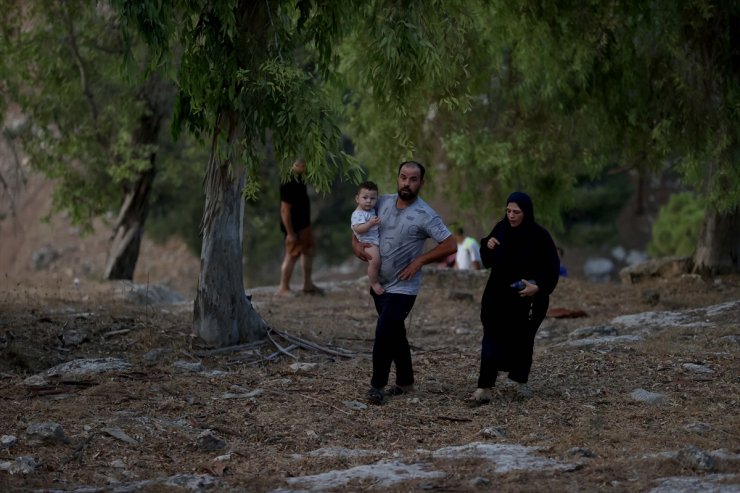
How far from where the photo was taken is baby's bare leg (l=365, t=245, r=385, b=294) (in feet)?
29.3

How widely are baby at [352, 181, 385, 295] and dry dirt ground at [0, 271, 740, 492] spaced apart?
1.02m

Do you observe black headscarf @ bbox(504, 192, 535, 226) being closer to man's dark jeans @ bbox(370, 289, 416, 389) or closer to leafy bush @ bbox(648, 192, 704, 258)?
man's dark jeans @ bbox(370, 289, 416, 389)

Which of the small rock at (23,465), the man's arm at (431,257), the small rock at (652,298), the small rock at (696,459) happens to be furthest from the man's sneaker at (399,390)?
the small rock at (652,298)

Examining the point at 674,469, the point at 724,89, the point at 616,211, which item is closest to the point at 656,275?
the point at 724,89

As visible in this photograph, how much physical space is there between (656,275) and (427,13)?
939 cm

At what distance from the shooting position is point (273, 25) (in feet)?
32.4

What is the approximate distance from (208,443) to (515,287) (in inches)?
104

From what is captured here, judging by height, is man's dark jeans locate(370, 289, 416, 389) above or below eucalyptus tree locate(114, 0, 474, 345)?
below

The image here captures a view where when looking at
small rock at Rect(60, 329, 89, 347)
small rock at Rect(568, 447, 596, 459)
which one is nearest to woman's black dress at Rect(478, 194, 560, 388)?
small rock at Rect(568, 447, 596, 459)

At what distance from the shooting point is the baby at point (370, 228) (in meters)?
8.96

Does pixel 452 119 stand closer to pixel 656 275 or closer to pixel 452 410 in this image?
pixel 656 275

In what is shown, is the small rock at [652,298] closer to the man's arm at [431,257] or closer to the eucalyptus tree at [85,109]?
the man's arm at [431,257]

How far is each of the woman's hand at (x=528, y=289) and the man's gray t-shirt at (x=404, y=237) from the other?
0.70m

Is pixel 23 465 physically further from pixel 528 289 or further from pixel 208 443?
pixel 528 289
